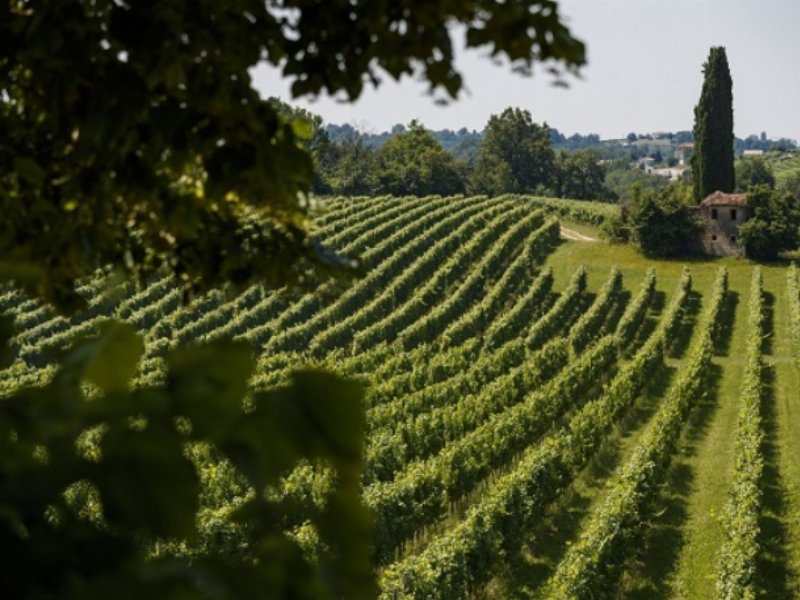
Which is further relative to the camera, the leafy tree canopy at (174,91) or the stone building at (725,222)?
the stone building at (725,222)

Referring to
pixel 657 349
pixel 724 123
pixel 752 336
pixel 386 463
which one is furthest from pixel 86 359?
pixel 724 123

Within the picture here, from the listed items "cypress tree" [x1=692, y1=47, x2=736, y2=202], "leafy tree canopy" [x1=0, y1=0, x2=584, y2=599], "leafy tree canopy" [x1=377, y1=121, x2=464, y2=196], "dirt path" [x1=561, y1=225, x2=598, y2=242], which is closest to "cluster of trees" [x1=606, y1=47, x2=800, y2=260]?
"cypress tree" [x1=692, y1=47, x2=736, y2=202]

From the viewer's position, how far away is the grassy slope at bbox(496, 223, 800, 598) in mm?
17906

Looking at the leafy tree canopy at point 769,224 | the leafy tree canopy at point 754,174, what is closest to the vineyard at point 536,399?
the leafy tree canopy at point 769,224

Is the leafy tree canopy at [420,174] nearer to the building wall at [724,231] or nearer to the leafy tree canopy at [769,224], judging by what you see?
the building wall at [724,231]

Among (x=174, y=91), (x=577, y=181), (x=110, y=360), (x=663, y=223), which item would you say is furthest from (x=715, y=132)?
(x=110, y=360)

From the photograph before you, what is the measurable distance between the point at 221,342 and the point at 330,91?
165 centimetres

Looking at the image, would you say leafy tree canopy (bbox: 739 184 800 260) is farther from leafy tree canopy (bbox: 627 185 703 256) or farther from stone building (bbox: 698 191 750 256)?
leafy tree canopy (bbox: 627 185 703 256)

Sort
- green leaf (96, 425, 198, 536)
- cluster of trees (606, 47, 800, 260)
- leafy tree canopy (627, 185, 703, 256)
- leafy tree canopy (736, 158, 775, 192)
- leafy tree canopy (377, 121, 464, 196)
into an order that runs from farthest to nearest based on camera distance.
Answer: leafy tree canopy (736, 158, 775, 192) → leafy tree canopy (377, 121, 464, 196) → leafy tree canopy (627, 185, 703, 256) → cluster of trees (606, 47, 800, 260) → green leaf (96, 425, 198, 536)

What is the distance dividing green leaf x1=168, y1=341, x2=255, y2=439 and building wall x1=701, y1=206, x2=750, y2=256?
162ft

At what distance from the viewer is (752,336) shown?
1337 inches

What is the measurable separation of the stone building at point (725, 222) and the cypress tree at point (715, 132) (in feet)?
15.7

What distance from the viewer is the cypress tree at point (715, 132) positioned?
5262 centimetres

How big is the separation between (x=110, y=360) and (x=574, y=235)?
55745 mm
